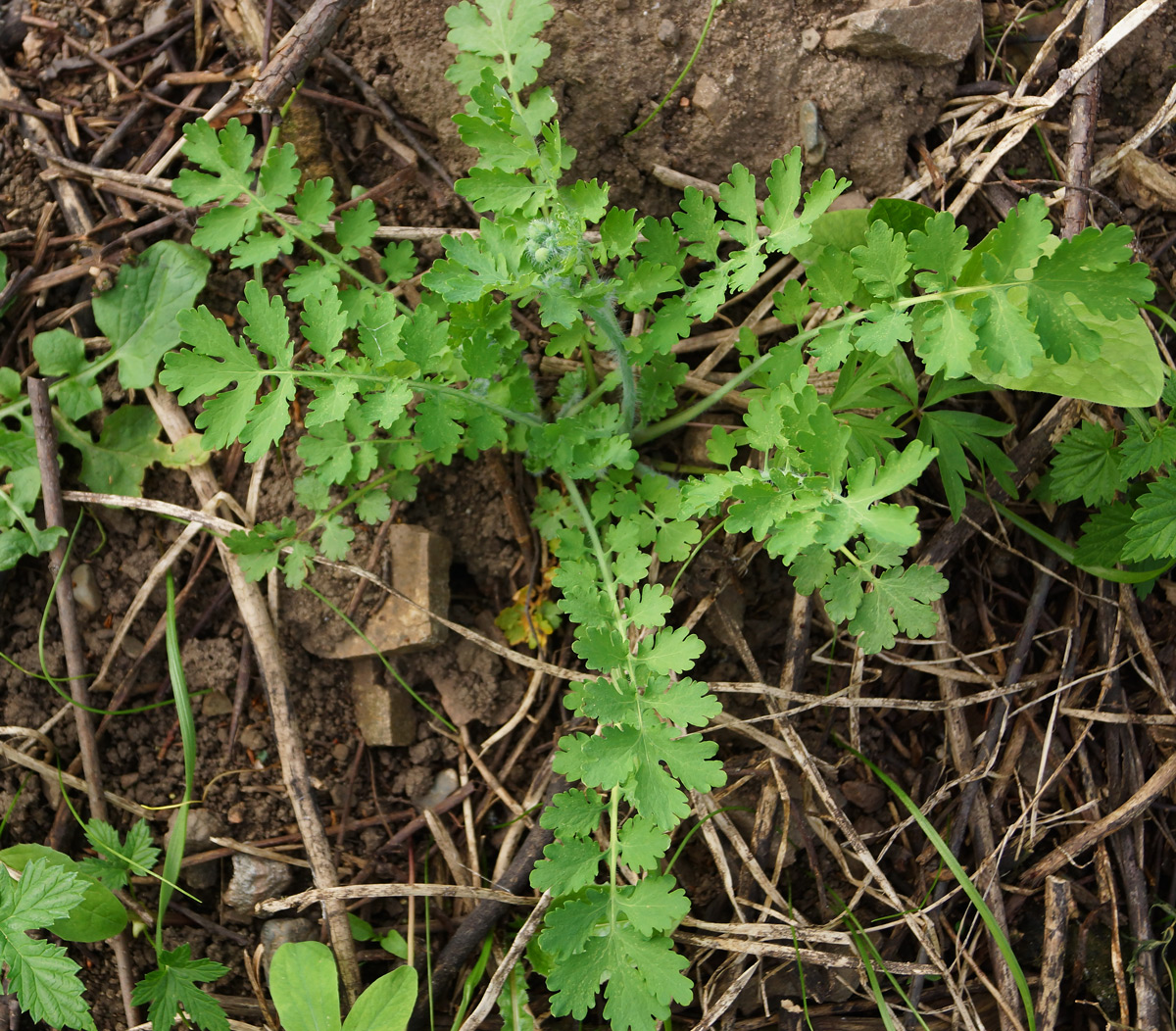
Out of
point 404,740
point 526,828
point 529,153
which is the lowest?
point 526,828

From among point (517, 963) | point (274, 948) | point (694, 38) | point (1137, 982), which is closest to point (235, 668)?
point (274, 948)

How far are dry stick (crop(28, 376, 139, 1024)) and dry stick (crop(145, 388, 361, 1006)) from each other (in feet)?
1.23

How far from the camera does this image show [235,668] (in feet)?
9.89

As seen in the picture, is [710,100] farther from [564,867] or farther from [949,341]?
[564,867]

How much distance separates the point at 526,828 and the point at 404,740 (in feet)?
1.60

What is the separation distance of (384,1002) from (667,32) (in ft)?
9.93

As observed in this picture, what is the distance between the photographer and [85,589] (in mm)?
3037

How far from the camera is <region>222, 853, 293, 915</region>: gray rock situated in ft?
9.41

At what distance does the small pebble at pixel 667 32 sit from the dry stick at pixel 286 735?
201 centimetres

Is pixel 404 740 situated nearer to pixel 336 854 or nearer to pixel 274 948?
pixel 336 854

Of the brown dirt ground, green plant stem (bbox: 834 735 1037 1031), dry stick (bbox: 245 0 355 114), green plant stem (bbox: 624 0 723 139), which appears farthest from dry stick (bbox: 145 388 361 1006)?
green plant stem (bbox: 624 0 723 139)

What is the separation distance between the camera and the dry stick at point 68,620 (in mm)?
2891

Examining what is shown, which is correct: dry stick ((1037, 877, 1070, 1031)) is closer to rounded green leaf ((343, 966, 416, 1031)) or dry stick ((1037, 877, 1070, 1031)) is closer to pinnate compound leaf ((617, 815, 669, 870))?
pinnate compound leaf ((617, 815, 669, 870))

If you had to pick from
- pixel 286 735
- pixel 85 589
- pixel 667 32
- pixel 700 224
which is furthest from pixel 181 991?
pixel 667 32
